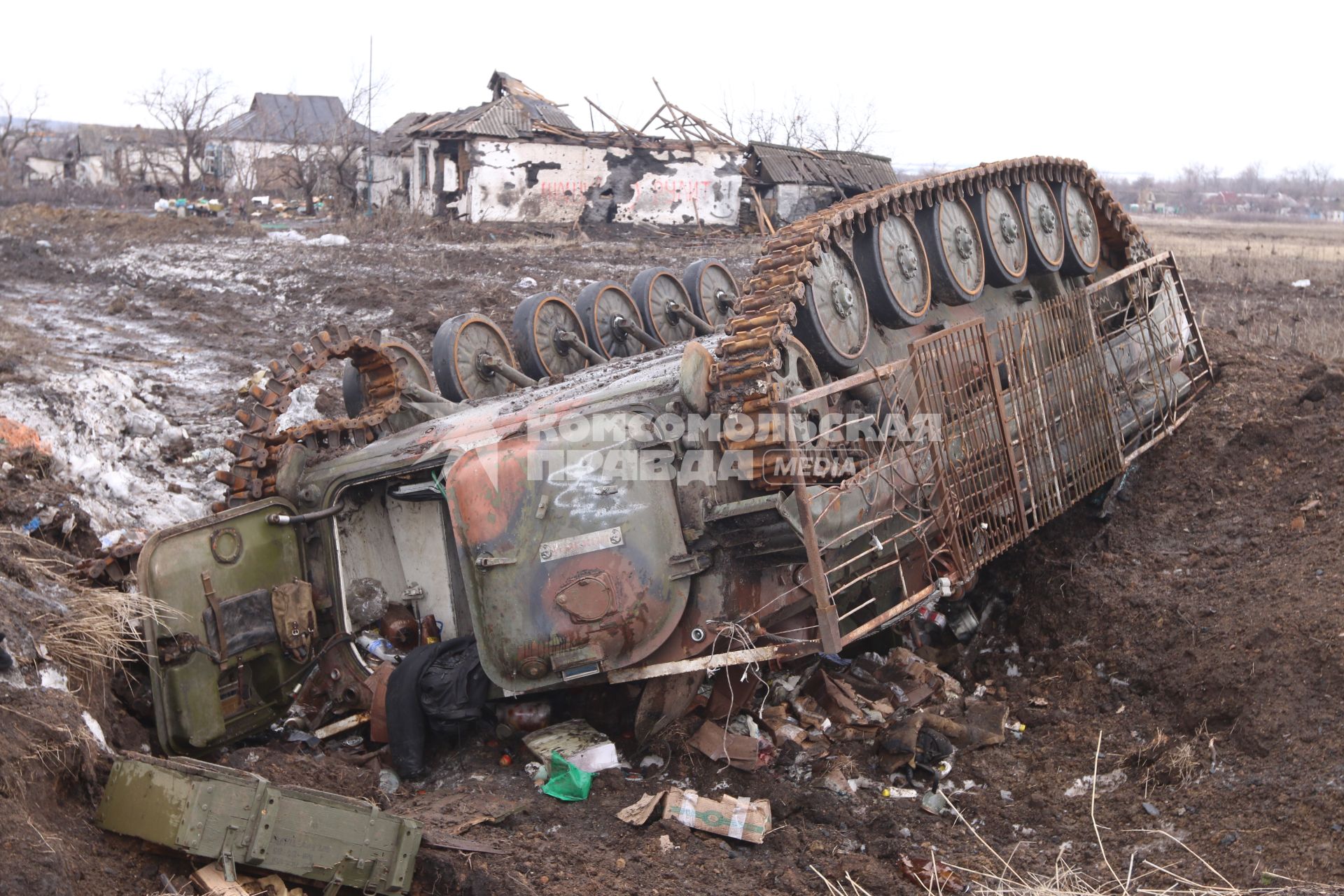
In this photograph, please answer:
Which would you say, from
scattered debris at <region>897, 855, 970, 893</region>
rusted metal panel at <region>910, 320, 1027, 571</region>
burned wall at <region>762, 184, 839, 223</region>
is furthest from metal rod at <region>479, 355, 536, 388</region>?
burned wall at <region>762, 184, 839, 223</region>

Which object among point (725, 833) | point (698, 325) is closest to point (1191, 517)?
point (698, 325)

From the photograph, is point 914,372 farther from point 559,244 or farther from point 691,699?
point 559,244

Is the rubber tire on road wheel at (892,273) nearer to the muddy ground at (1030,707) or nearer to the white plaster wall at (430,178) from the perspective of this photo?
the muddy ground at (1030,707)

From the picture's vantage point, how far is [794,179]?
85.8ft

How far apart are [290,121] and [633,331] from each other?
38.5 m

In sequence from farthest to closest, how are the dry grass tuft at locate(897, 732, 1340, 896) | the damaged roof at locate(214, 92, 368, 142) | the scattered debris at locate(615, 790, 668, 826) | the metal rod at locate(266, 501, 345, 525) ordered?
the damaged roof at locate(214, 92, 368, 142), the metal rod at locate(266, 501, 345, 525), the scattered debris at locate(615, 790, 668, 826), the dry grass tuft at locate(897, 732, 1340, 896)

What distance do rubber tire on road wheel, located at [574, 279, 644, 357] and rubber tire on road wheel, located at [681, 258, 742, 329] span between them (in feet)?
2.25

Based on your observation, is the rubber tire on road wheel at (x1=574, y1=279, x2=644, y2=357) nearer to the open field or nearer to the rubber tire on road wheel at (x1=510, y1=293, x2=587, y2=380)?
the rubber tire on road wheel at (x1=510, y1=293, x2=587, y2=380)

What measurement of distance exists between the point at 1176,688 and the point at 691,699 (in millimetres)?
2719

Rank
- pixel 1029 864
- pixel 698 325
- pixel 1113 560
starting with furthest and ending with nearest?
pixel 698 325, pixel 1113 560, pixel 1029 864

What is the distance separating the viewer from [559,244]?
76.9 ft

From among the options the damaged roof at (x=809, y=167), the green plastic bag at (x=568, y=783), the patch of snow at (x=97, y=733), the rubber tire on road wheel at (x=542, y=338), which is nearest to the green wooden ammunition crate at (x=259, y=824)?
the patch of snow at (x=97, y=733)

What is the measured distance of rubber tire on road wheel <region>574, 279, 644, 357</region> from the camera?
392 inches

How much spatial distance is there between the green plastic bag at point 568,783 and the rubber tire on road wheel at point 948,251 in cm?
416
